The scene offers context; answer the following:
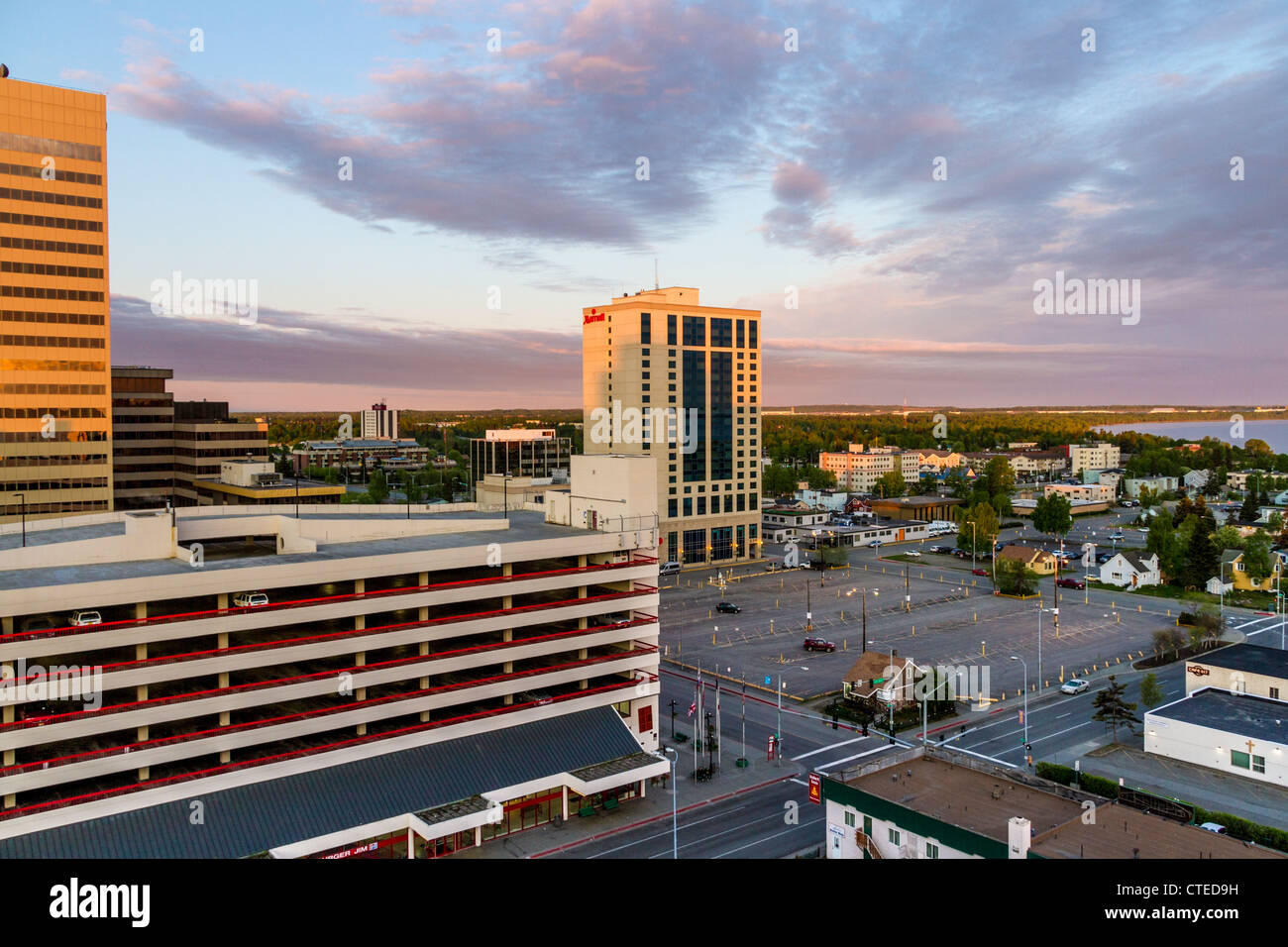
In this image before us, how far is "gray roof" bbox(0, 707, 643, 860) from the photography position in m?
28.6

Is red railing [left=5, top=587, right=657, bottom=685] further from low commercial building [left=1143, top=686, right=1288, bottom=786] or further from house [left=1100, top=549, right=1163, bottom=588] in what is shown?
house [left=1100, top=549, right=1163, bottom=588]

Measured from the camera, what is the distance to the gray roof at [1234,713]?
134ft

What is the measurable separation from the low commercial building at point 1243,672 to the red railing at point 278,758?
30838 mm

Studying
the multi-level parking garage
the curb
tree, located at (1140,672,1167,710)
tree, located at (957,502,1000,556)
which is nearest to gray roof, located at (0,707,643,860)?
the multi-level parking garage

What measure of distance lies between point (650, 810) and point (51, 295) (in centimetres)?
6280

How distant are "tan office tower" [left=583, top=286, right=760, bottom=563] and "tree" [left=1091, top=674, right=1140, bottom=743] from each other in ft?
176

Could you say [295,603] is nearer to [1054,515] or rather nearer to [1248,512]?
[1054,515]

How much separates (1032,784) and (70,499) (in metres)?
73.3

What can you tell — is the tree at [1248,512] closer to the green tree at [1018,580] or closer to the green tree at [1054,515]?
the green tree at [1054,515]

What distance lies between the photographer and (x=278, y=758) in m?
32.4

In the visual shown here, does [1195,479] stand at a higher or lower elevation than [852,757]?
higher

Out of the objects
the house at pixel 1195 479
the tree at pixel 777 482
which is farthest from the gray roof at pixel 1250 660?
the house at pixel 1195 479

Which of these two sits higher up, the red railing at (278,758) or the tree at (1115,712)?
the red railing at (278,758)

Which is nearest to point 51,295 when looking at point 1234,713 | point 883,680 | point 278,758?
point 278,758
